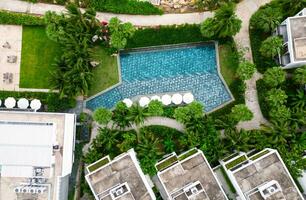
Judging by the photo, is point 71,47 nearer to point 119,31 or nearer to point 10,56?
point 119,31

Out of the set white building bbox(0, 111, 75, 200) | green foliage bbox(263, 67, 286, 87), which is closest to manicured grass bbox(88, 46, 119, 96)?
white building bbox(0, 111, 75, 200)

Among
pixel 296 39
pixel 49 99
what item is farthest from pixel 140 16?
pixel 296 39

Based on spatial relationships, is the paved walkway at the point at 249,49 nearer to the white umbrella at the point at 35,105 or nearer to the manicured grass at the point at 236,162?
the manicured grass at the point at 236,162

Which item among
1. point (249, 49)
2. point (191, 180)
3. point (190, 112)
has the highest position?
point (249, 49)

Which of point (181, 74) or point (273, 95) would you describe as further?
point (181, 74)

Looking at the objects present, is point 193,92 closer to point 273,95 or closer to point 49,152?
point 273,95

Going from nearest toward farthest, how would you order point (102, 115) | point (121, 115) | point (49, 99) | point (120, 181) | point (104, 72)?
1. point (120, 181)
2. point (102, 115)
3. point (121, 115)
4. point (49, 99)
5. point (104, 72)

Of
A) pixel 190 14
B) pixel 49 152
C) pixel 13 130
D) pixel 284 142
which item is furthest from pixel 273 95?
pixel 13 130
